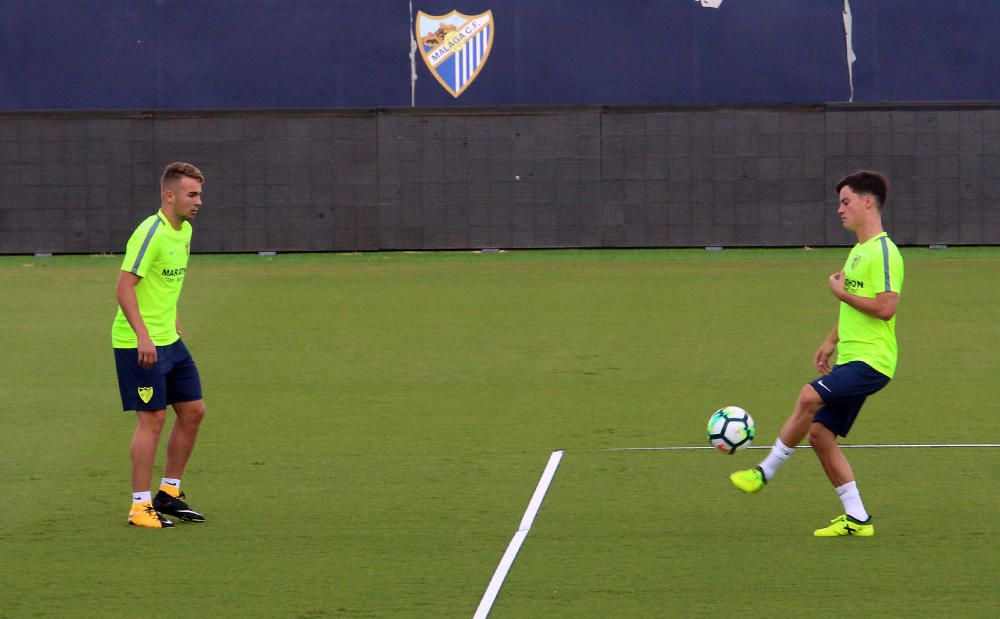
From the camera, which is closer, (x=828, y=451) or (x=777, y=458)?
(x=828, y=451)

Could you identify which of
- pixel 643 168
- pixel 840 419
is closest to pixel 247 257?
pixel 643 168

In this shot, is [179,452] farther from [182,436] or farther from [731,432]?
[731,432]

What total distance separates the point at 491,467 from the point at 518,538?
1.85 metres

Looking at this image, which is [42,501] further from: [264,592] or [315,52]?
[315,52]

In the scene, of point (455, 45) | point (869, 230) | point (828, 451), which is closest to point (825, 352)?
point (828, 451)

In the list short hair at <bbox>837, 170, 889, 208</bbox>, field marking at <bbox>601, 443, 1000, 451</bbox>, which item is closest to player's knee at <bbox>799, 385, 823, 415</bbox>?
short hair at <bbox>837, 170, 889, 208</bbox>

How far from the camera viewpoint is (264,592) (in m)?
6.73

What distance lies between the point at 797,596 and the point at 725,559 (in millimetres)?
697

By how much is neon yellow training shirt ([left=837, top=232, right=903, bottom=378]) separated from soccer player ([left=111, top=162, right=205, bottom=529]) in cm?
356

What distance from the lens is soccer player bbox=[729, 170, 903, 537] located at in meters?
7.47

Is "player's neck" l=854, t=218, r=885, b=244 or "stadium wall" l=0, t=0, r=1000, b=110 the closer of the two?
"player's neck" l=854, t=218, r=885, b=244

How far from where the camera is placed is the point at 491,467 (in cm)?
954

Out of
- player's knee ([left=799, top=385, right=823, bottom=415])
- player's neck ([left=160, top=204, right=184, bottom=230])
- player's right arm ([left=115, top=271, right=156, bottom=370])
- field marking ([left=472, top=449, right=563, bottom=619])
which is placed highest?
player's neck ([left=160, top=204, right=184, bottom=230])

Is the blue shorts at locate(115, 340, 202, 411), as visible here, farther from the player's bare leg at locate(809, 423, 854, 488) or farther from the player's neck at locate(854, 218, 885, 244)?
the player's neck at locate(854, 218, 885, 244)
